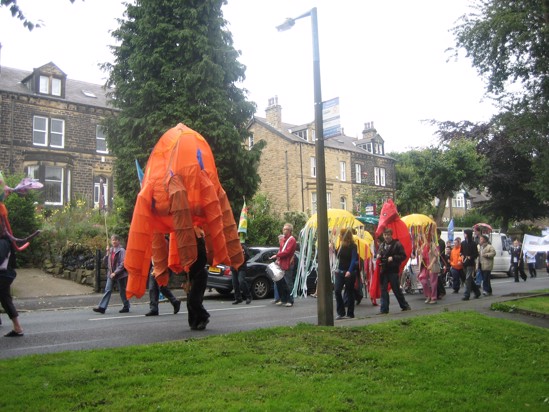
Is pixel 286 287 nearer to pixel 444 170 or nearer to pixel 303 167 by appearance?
pixel 444 170

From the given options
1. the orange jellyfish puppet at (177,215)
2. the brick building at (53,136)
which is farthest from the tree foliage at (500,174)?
the orange jellyfish puppet at (177,215)

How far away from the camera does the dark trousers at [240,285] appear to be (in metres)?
15.3

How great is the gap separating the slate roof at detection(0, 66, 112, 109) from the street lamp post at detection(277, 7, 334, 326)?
82.1ft

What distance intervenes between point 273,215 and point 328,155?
20113mm

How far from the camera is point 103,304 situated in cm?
1264

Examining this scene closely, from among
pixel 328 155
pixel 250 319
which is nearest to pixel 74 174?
pixel 328 155

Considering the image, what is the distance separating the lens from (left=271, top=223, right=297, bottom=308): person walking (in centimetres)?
1382

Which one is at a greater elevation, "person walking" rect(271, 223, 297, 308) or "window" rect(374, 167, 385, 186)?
"window" rect(374, 167, 385, 186)

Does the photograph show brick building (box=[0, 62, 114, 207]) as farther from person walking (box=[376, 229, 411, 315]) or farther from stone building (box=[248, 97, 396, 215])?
person walking (box=[376, 229, 411, 315])

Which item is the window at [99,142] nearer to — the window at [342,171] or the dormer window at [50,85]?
the dormer window at [50,85]

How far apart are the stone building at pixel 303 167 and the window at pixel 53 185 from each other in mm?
14736

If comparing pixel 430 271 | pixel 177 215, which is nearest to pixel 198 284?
pixel 177 215

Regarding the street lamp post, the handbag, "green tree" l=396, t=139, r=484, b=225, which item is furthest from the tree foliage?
the street lamp post

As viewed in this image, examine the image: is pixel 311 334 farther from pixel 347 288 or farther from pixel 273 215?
pixel 273 215
